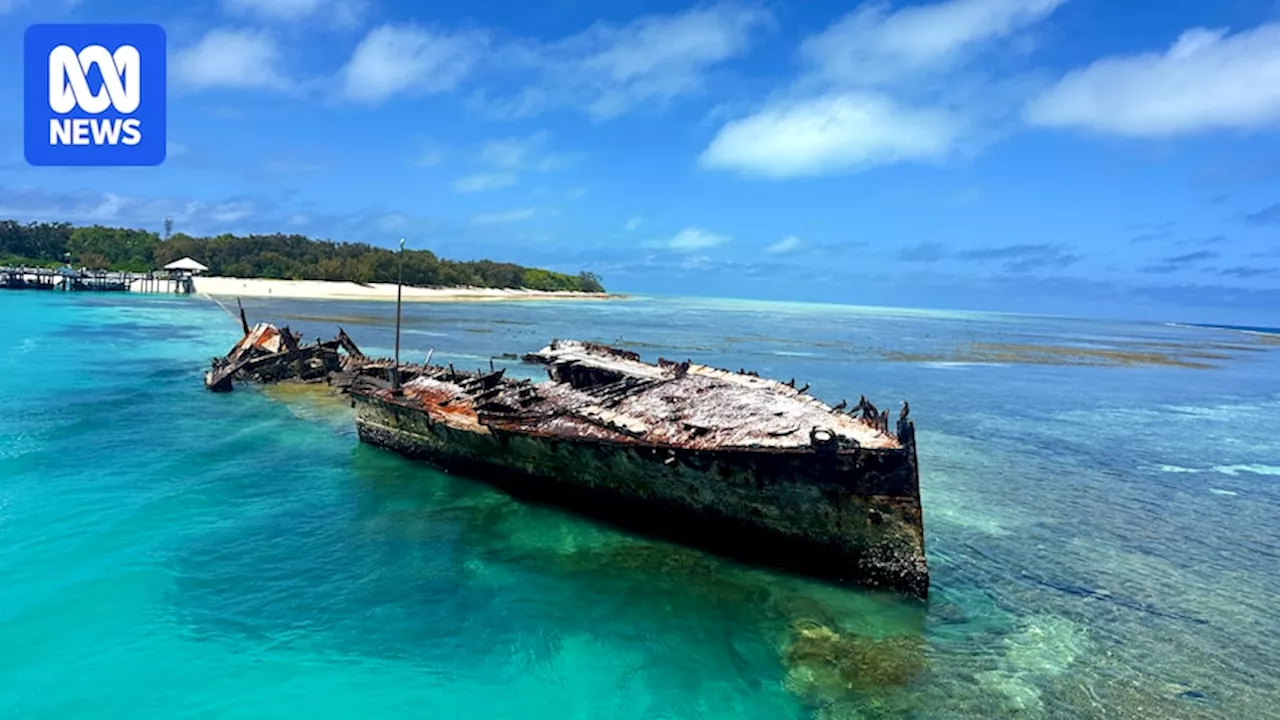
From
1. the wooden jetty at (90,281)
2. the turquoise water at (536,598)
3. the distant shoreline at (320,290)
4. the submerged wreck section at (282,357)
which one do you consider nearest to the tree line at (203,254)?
the distant shoreline at (320,290)

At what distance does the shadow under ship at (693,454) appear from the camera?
449 inches

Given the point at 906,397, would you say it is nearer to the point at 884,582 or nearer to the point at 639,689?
the point at 884,582

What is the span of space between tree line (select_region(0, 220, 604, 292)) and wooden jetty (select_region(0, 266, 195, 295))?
14974 millimetres

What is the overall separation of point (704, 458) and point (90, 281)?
103 meters

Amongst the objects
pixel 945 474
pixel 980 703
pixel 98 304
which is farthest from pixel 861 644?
pixel 98 304

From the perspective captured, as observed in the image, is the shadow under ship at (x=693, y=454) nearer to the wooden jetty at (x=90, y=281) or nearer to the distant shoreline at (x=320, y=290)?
the distant shoreline at (x=320, y=290)

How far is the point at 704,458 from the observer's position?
41.4 feet

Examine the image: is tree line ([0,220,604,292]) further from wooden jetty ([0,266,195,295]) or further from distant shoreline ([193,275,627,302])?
wooden jetty ([0,266,195,295])

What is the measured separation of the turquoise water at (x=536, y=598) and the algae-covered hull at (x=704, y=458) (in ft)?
1.99

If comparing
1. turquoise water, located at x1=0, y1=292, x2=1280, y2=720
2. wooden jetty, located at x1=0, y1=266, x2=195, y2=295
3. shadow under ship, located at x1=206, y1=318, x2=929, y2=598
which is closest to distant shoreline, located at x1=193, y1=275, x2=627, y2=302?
wooden jetty, located at x1=0, y1=266, x2=195, y2=295

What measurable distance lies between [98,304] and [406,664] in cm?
7750

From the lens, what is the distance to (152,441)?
19.3 meters

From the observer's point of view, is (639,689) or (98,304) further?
(98,304)

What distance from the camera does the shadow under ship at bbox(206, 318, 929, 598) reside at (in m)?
11.4
